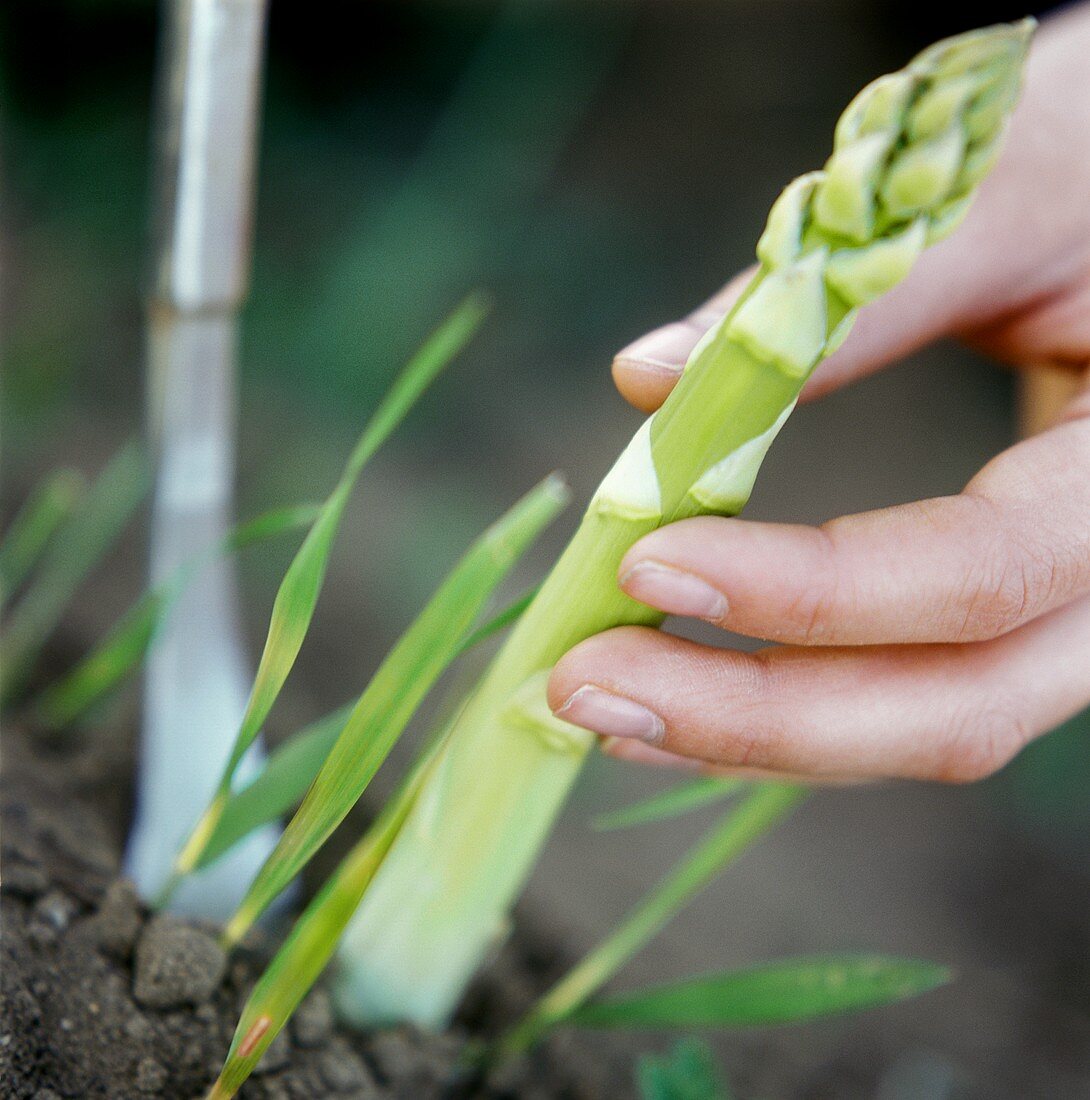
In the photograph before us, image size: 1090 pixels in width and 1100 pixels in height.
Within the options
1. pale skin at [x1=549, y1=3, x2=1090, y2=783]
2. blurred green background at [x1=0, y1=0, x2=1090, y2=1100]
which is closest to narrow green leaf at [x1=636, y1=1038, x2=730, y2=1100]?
pale skin at [x1=549, y1=3, x2=1090, y2=783]

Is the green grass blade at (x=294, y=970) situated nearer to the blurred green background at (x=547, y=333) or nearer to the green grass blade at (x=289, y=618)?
the green grass blade at (x=289, y=618)

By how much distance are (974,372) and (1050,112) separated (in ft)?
2.64

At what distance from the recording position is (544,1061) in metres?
0.58

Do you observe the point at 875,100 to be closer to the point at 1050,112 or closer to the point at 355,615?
the point at 1050,112

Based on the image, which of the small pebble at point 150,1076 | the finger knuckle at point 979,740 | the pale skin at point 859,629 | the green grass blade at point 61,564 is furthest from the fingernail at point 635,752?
the green grass blade at point 61,564

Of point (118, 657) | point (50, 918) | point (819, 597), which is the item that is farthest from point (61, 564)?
point (819, 597)

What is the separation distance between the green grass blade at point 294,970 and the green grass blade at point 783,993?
19cm

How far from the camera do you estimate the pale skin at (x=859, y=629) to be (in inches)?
13.5

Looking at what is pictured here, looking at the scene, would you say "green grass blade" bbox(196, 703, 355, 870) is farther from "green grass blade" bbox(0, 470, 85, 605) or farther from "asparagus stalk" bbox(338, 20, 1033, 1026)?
"green grass blade" bbox(0, 470, 85, 605)

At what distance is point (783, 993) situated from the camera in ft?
1.50

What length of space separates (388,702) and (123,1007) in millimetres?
175

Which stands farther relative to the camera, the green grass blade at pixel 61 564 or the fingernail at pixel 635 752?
the green grass blade at pixel 61 564

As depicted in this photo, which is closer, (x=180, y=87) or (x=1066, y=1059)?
(x=180, y=87)

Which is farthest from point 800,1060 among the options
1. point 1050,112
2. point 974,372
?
point 974,372
